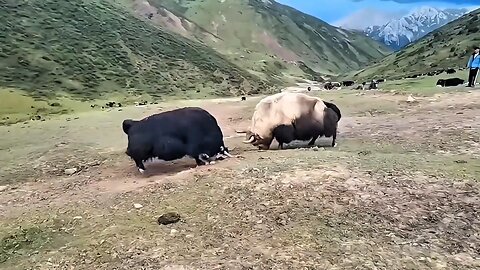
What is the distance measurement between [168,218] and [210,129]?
3597mm

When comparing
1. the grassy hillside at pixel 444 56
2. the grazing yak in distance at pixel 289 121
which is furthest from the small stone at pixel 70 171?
the grassy hillside at pixel 444 56

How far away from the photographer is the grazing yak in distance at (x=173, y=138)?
378 inches

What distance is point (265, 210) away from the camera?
6.92m

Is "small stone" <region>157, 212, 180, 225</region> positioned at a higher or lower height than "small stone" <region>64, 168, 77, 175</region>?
higher

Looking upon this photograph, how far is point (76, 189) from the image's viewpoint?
9242 mm

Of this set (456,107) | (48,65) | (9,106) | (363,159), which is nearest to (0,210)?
(363,159)

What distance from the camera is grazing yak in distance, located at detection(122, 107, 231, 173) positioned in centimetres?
960

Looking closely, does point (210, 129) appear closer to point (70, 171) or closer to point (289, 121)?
point (289, 121)

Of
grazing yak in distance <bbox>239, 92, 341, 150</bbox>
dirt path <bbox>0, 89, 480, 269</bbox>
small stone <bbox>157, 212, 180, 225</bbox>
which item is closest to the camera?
dirt path <bbox>0, 89, 480, 269</bbox>

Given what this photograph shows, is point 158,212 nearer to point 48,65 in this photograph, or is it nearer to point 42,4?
point 48,65

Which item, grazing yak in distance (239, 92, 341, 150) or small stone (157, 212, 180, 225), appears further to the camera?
grazing yak in distance (239, 92, 341, 150)

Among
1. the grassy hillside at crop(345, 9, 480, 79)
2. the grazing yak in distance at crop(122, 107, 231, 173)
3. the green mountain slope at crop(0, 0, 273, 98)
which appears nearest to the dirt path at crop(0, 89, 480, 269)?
the grazing yak in distance at crop(122, 107, 231, 173)

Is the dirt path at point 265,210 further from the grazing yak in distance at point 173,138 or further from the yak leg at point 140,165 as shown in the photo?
the grazing yak in distance at point 173,138

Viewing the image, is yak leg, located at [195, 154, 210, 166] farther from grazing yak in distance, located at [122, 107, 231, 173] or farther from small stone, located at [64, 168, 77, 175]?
small stone, located at [64, 168, 77, 175]
